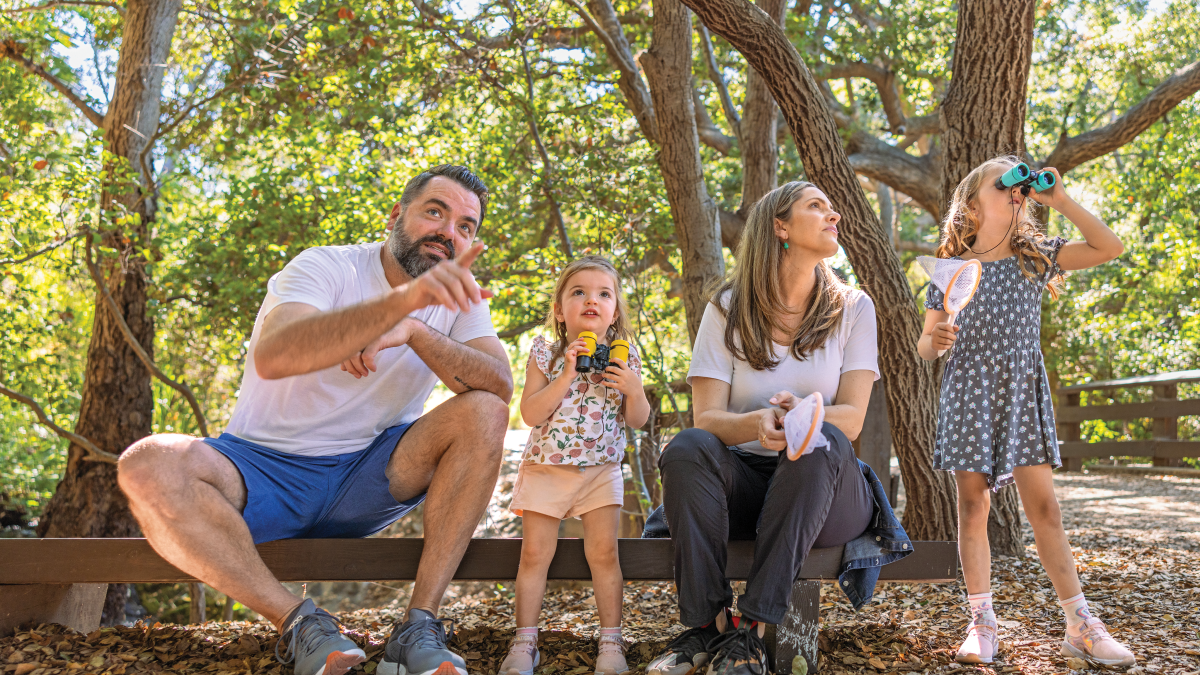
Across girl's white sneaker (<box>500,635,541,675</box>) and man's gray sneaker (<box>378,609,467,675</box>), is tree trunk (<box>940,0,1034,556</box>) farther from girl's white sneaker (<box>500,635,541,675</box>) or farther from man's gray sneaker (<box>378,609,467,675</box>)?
man's gray sneaker (<box>378,609,467,675</box>)

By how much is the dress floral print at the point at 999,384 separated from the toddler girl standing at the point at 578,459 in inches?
40.3

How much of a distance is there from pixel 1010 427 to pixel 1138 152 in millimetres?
10851

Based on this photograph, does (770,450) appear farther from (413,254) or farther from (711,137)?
(711,137)

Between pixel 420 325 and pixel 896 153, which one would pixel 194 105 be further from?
pixel 896 153

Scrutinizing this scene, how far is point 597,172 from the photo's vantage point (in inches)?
226

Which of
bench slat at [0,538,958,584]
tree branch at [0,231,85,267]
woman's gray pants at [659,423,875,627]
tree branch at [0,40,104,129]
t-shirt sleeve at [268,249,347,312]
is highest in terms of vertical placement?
tree branch at [0,40,104,129]

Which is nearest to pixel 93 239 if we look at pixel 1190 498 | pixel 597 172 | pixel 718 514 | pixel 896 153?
pixel 597 172

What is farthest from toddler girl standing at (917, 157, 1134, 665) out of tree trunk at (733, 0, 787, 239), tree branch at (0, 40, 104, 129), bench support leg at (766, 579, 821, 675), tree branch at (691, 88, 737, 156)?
tree branch at (0, 40, 104, 129)

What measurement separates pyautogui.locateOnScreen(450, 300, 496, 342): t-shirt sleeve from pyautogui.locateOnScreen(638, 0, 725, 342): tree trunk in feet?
6.05

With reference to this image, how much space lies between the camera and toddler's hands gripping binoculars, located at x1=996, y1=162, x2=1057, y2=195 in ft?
8.55

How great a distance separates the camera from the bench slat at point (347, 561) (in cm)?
242

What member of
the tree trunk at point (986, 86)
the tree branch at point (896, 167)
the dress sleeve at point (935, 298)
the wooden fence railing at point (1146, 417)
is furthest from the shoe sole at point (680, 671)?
the wooden fence railing at point (1146, 417)

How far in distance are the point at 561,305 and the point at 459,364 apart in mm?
440

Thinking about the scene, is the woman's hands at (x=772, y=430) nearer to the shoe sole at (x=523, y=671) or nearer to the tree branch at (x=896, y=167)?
the shoe sole at (x=523, y=671)
